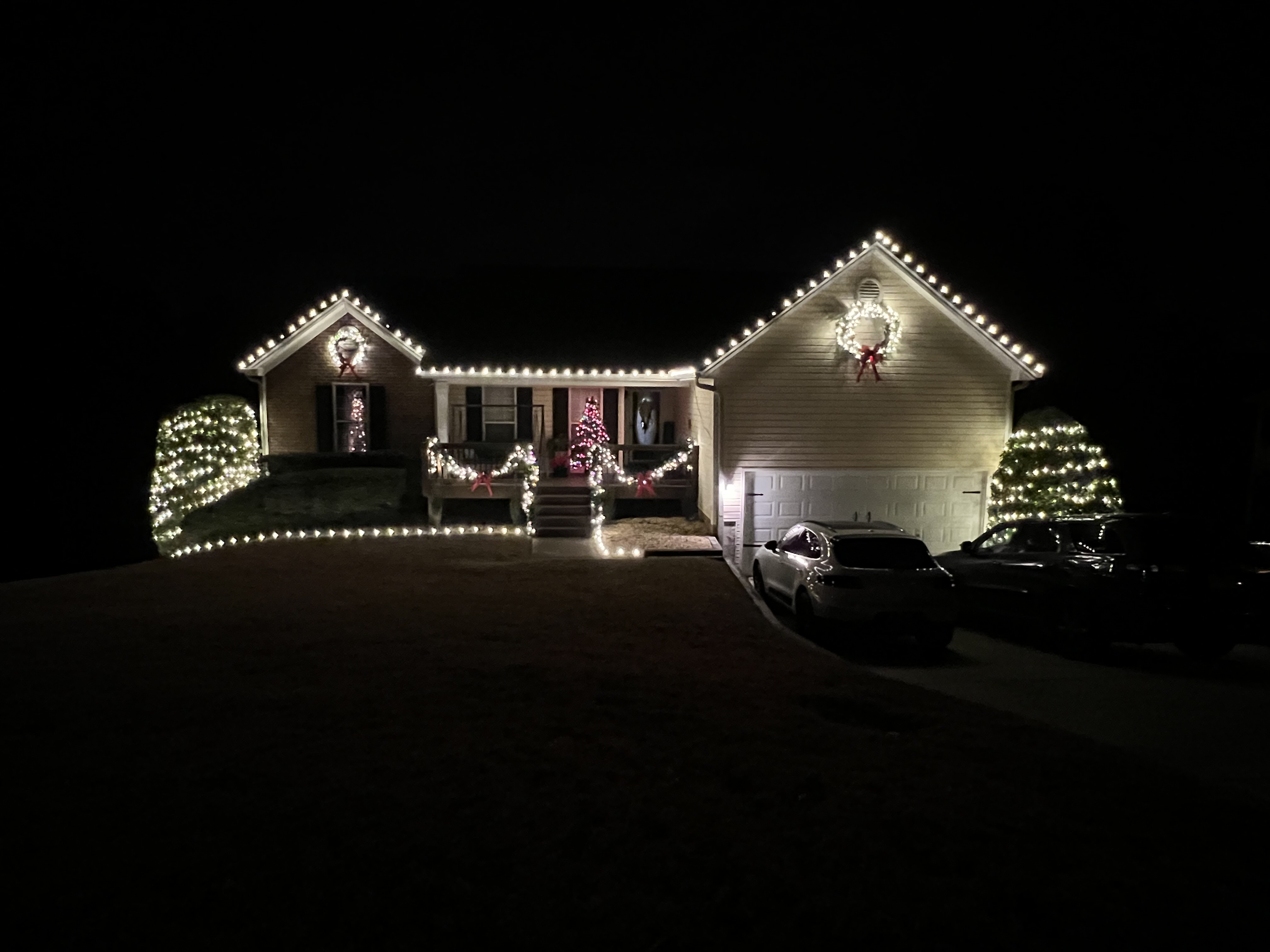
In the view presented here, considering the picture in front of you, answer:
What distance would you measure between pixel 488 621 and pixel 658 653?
7.24ft

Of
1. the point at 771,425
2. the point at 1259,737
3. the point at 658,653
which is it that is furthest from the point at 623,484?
the point at 1259,737

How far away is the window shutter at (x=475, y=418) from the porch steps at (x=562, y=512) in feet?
11.1

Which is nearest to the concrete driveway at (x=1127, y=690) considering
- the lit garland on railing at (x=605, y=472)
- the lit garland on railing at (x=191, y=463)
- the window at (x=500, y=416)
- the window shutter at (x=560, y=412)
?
the lit garland on railing at (x=605, y=472)

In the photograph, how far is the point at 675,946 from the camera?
322 cm

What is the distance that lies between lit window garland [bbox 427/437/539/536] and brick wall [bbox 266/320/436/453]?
6.76ft

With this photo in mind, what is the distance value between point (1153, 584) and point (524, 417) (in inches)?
558

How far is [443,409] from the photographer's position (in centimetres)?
1872

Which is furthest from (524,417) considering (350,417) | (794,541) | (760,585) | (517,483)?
(794,541)

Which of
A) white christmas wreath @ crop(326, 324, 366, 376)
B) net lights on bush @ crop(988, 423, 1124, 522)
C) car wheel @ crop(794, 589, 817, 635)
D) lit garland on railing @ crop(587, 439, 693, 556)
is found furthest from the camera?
white christmas wreath @ crop(326, 324, 366, 376)

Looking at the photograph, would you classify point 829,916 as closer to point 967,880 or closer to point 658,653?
point 967,880

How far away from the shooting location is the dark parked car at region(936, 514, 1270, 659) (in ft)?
28.6

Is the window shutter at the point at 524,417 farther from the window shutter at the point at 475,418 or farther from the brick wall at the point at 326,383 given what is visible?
the brick wall at the point at 326,383

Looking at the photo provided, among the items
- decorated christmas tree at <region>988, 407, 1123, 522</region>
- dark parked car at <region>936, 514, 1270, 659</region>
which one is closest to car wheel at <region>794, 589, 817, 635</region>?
dark parked car at <region>936, 514, 1270, 659</region>

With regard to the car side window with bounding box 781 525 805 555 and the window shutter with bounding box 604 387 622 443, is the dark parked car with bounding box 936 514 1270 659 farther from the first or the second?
the window shutter with bounding box 604 387 622 443
